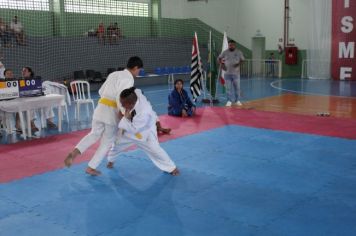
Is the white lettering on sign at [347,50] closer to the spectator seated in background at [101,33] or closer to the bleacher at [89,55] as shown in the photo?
the bleacher at [89,55]

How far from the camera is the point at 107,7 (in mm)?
18234

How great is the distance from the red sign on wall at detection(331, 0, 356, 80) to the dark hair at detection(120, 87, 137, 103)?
1515cm

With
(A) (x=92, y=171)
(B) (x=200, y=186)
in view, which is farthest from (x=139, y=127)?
(B) (x=200, y=186)

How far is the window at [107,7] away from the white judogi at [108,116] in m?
13.0

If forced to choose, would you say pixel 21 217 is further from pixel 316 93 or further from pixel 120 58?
pixel 120 58

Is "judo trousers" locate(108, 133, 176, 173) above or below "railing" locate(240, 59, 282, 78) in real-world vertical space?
below

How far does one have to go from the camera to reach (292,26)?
64.3 ft

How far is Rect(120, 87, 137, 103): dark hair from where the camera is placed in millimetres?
4492

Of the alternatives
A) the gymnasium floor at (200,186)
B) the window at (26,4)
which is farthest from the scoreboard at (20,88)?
the window at (26,4)

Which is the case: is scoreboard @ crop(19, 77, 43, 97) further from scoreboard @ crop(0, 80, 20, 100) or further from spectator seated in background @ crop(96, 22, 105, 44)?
spectator seated in background @ crop(96, 22, 105, 44)

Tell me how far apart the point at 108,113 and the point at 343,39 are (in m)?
15.2

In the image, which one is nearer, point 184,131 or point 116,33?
point 184,131

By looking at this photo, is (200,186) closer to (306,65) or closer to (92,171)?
(92,171)

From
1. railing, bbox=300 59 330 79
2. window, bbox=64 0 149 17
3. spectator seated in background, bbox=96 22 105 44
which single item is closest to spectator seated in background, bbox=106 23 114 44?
spectator seated in background, bbox=96 22 105 44
